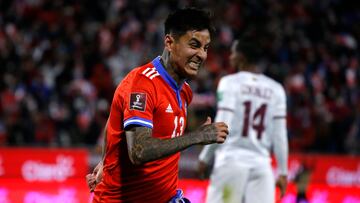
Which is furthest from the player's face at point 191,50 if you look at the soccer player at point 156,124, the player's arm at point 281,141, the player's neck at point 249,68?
the player's arm at point 281,141

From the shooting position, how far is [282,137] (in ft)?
21.0

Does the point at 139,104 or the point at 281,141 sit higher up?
the point at 139,104

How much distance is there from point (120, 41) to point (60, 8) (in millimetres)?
1469

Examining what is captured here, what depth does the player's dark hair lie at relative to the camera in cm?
404

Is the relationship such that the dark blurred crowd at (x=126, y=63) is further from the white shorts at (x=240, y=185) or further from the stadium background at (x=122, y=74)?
the white shorts at (x=240, y=185)

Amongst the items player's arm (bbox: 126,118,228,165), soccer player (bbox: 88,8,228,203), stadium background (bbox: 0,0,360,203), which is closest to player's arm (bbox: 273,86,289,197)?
soccer player (bbox: 88,8,228,203)

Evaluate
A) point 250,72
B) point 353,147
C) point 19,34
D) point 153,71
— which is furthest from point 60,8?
point 153,71

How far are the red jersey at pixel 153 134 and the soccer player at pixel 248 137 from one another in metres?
2.07

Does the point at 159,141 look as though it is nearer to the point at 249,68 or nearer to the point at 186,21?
the point at 186,21

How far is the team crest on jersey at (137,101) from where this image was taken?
12.5ft

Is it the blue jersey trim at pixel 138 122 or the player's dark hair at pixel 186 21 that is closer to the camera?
the blue jersey trim at pixel 138 122

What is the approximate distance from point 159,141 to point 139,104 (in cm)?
22

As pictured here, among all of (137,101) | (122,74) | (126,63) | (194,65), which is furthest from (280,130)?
(126,63)

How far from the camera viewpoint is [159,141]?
3.74 metres
